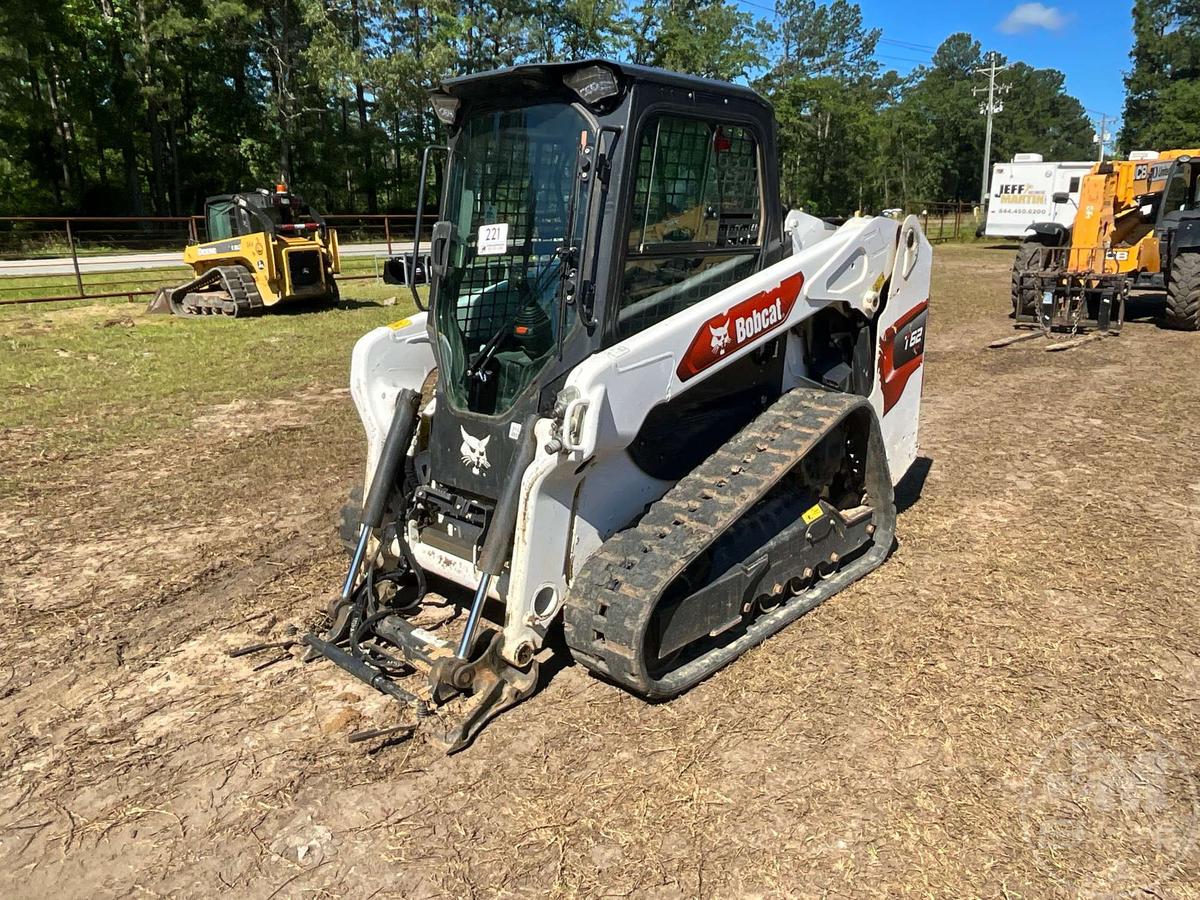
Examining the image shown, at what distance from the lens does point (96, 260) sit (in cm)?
1964

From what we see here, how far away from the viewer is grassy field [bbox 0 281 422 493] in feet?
26.2

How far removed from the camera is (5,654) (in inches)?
159

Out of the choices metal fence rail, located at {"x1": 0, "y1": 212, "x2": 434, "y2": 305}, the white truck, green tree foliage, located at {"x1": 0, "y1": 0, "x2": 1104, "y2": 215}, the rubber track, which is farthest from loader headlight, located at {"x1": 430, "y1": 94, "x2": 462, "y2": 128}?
the white truck

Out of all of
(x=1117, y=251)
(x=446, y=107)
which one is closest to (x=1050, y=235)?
(x=1117, y=251)

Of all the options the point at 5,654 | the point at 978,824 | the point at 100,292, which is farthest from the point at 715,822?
the point at 100,292

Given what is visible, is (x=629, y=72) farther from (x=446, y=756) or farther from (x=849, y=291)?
(x=446, y=756)

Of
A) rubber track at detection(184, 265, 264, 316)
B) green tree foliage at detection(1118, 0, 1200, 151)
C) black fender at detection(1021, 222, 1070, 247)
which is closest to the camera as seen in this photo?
black fender at detection(1021, 222, 1070, 247)

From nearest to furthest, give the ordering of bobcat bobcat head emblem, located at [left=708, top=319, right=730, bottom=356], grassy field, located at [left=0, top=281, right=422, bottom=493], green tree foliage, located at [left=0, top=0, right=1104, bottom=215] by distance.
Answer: bobcat bobcat head emblem, located at [left=708, top=319, right=730, bottom=356], grassy field, located at [left=0, top=281, right=422, bottom=493], green tree foliage, located at [left=0, top=0, right=1104, bottom=215]

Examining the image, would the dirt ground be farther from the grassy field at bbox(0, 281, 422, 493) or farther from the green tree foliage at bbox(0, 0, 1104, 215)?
the green tree foliage at bbox(0, 0, 1104, 215)

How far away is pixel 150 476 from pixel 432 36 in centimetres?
3221

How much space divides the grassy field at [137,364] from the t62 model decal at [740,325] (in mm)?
5441

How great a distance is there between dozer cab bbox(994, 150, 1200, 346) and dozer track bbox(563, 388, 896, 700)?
8489mm

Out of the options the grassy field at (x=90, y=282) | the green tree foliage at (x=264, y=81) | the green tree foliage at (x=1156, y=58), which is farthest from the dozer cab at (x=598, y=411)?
the green tree foliage at (x=1156, y=58)

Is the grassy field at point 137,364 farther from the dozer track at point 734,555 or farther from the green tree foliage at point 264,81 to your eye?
the green tree foliage at point 264,81
